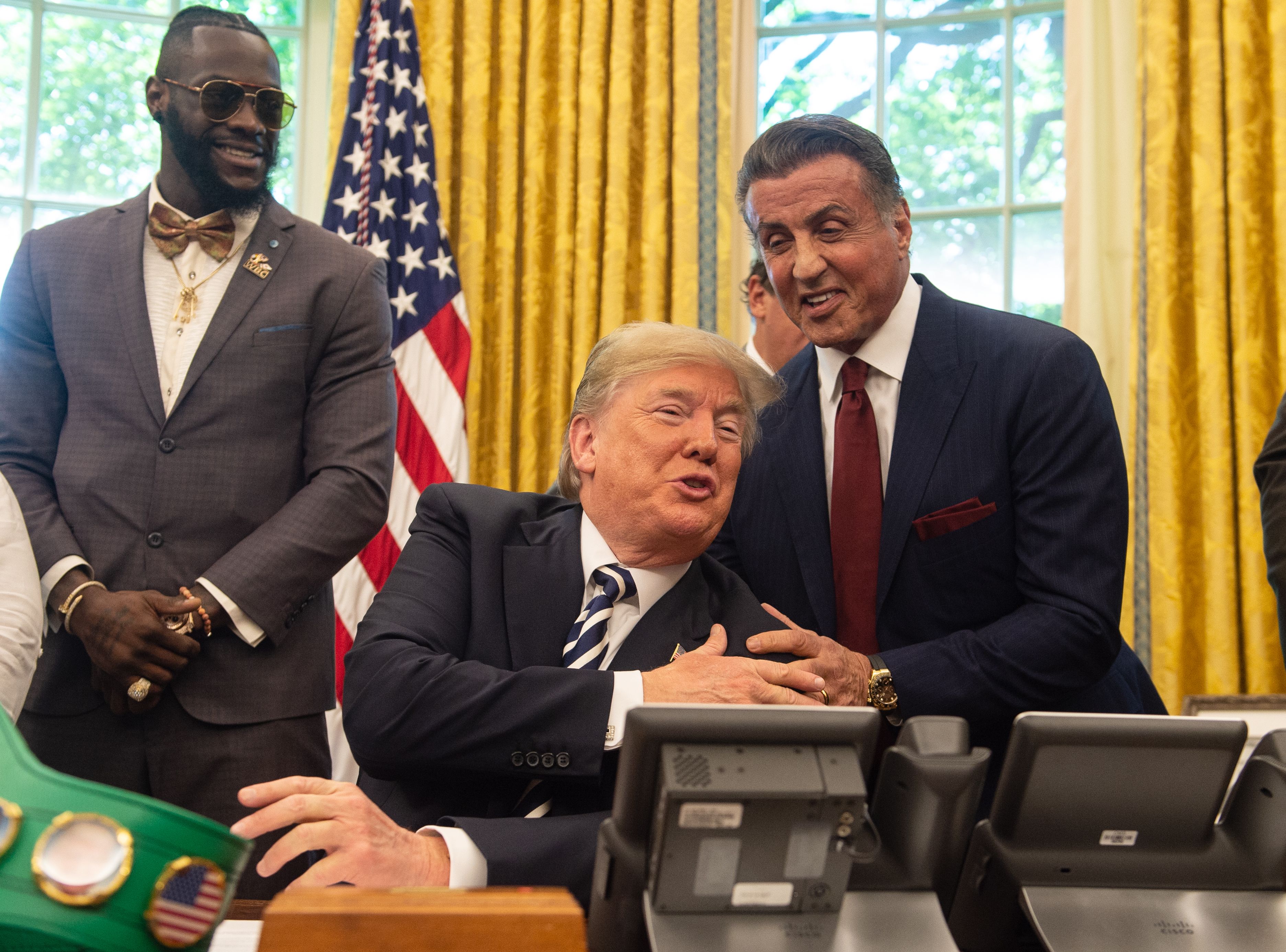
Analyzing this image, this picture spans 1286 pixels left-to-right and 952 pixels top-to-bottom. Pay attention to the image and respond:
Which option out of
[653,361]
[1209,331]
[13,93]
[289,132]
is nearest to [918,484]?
[653,361]

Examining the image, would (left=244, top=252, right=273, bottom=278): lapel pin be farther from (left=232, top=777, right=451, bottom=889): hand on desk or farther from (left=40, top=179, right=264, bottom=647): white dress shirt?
(left=232, top=777, right=451, bottom=889): hand on desk

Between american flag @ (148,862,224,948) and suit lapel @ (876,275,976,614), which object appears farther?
suit lapel @ (876,275,976,614)

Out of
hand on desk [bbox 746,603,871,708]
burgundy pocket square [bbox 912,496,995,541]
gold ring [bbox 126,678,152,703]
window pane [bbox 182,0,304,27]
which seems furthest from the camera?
window pane [bbox 182,0,304,27]

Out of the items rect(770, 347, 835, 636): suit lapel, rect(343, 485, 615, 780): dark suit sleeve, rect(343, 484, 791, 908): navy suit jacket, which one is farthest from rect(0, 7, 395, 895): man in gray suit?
rect(770, 347, 835, 636): suit lapel

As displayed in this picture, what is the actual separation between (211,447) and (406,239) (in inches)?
77.4

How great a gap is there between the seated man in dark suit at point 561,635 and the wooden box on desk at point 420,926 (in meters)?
0.43

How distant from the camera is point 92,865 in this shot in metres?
0.86

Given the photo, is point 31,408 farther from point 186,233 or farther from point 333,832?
point 333,832

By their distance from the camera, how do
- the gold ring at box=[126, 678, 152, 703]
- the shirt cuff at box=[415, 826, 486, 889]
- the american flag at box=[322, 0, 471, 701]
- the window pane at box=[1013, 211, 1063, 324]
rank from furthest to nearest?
the window pane at box=[1013, 211, 1063, 324] → the american flag at box=[322, 0, 471, 701] → the gold ring at box=[126, 678, 152, 703] → the shirt cuff at box=[415, 826, 486, 889]

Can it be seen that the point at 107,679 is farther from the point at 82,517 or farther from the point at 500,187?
the point at 500,187

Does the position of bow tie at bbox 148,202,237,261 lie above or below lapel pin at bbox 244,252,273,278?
above

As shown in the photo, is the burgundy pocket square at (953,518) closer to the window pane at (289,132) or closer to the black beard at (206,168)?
the black beard at (206,168)

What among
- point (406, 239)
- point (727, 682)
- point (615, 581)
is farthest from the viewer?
point (406, 239)

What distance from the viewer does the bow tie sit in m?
2.60
